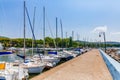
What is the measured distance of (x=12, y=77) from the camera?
550 inches

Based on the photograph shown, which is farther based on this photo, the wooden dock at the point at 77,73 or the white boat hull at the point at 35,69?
the white boat hull at the point at 35,69

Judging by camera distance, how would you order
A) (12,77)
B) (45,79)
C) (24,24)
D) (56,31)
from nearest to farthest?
(12,77) → (45,79) → (24,24) → (56,31)

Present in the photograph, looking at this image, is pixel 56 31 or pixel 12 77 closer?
pixel 12 77

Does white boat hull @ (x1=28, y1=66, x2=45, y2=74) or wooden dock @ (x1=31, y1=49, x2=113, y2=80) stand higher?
wooden dock @ (x1=31, y1=49, x2=113, y2=80)

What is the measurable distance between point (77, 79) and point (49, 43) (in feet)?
375

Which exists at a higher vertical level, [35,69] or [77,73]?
[77,73]

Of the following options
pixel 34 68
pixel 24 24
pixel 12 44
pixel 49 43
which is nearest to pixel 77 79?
pixel 34 68

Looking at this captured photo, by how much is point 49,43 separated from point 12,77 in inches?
4565

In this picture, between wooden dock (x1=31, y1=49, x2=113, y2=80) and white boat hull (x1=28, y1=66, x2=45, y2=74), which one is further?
white boat hull (x1=28, y1=66, x2=45, y2=74)

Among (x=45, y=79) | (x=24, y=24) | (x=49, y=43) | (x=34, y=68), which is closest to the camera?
(x=45, y=79)

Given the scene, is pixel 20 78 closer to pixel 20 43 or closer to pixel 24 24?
pixel 24 24

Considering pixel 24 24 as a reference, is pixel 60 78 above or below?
below

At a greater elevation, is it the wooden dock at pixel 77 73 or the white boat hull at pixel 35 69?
the wooden dock at pixel 77 73

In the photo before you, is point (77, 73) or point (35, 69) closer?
point (77, 73)
